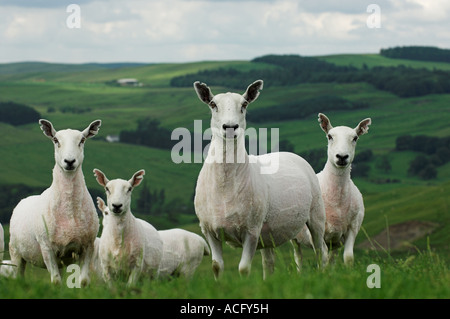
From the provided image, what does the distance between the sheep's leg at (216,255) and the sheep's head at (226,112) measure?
1.72 m

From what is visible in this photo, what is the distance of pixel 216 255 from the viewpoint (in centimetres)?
1171

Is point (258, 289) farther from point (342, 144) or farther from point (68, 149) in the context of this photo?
point (342, 144)

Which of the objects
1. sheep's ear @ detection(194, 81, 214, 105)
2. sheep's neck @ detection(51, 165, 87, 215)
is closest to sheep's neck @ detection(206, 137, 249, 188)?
sheep's ear @ detection(194, 81, 214, 105)

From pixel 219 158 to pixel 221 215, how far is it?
0.95 meters

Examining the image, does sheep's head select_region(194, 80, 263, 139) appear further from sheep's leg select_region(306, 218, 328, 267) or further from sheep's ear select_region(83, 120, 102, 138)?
sheep's leg select_region(306, 218, 328, 267)

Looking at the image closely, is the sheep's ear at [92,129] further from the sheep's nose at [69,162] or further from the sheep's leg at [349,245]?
the sheep's leg at [349,245]

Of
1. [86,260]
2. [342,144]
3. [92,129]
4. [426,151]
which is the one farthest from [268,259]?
[426,151]

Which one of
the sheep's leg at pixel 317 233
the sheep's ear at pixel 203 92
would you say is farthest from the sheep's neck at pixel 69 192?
the sheep's leg at pixel 317 233

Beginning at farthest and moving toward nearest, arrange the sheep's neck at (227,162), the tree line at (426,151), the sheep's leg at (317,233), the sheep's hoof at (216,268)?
1. the tree line at (426,151)
2. the sheep's leg at (317,233)
3. the sheep's neck at (227,162)
4. the sheep's hoof at (216,268)

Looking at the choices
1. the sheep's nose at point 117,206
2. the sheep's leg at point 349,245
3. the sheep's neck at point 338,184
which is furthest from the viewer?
the sheep's neck at point 338,184

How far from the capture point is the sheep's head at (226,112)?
37.3 ft

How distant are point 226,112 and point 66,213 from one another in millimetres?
3832

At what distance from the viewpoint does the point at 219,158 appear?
1195 cm
